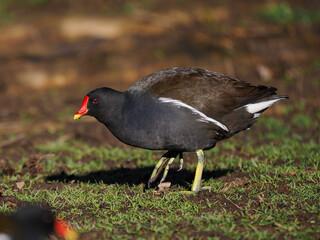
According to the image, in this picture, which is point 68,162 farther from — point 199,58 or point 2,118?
point 199,58

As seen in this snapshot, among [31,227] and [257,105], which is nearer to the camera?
[31,227]

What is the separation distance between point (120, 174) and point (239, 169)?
162 centimetres

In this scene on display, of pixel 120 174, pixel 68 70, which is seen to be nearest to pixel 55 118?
pixel 68 70

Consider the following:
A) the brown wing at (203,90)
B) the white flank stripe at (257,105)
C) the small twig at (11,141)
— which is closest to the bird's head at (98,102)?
the brown wing at (203,90)

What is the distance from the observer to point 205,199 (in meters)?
5.05

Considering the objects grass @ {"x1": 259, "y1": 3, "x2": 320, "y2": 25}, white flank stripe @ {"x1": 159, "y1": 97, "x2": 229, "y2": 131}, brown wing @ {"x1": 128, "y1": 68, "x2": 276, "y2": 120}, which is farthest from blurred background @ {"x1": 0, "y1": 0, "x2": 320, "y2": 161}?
white flank stripe @ {"x1": 159, "y1": 97, "x2": 229, "y2": 131}

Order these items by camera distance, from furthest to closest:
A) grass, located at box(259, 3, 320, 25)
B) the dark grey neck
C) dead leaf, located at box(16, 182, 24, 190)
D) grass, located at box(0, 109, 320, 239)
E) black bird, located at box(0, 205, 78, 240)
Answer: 1. grass, located at box(259, 3, 320, 25)
2. dead leaf, located at box(16, 182, 24, 190)
3. the dark grey neck
4. grass, located at box(0, 109, 320, 239)
5. black bird, located at box(0, 205, 78, 240)

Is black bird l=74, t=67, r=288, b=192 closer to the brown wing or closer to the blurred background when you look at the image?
the brown wing

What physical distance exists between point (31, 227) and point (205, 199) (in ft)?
6.32

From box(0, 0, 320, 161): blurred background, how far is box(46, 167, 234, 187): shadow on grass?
3088mm

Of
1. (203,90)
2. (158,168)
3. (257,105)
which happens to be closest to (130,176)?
(158,168)

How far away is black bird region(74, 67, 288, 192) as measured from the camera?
5238mm

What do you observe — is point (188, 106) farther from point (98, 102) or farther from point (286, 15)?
point (286, 15)

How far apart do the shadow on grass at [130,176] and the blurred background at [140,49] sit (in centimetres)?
309
